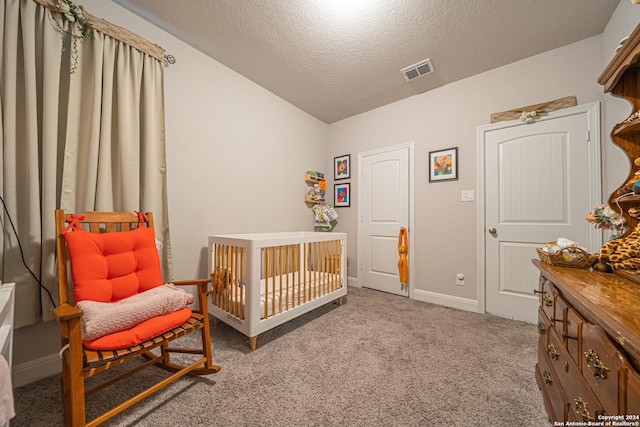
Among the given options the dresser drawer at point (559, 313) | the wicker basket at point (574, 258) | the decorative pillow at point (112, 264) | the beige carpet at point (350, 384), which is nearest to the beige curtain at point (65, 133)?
the decorative pillow at point (112, 264)

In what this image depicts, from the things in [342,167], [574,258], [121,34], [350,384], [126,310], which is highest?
[121,34]

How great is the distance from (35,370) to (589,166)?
4192 millimetres

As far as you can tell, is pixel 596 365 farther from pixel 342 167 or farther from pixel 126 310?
pixel 342 167

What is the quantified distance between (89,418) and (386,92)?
3.52m

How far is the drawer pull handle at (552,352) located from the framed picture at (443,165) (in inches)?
73.4

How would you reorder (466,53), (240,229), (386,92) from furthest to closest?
(386,92)
(240,229)
(466,53)

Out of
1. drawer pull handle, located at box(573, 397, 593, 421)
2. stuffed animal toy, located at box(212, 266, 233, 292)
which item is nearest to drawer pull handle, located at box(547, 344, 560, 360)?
drawer pull handle, located at box(573, 397, 593, 421)

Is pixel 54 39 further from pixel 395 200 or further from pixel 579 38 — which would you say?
pixel 579 38

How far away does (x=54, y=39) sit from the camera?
141cm

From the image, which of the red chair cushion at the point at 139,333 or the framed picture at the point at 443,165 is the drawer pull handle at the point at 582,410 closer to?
the red chair cushion at the point at 139,333

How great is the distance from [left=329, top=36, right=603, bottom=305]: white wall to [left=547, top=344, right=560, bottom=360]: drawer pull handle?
1.50 m

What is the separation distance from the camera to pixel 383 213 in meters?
3.14

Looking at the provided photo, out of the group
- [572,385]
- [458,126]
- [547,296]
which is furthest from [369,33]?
[572,385]

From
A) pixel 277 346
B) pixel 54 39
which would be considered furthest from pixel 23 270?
pixel 277 346
